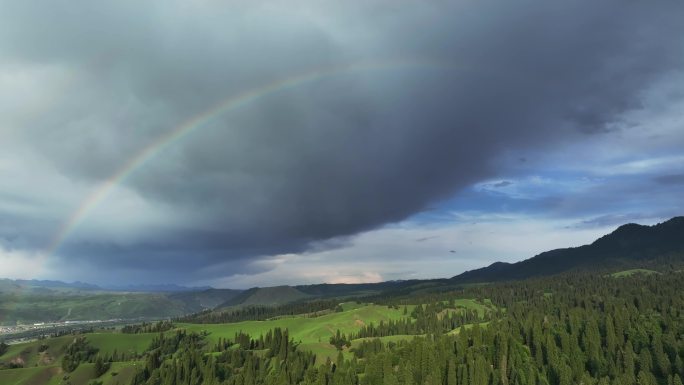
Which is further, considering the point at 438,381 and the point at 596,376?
the point at 596,376

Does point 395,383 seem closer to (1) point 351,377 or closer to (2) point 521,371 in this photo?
(1) point 351,377

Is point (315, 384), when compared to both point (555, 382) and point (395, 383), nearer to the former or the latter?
point (395, 383)

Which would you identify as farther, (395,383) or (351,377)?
(351,377)

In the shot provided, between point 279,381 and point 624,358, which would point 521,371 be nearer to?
point 624,358

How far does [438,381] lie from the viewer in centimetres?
18100

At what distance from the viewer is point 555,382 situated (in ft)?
634

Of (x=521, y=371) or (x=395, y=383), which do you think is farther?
(x=521, y=371)

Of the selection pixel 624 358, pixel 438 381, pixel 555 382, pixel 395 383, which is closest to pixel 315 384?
pixel 395 383

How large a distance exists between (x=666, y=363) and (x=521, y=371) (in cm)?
6119

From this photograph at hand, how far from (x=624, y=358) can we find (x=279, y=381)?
156522 millimetres

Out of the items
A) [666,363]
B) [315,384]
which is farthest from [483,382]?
[666,363]

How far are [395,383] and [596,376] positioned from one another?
3607 inches

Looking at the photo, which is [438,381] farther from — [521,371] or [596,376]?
[596,376]

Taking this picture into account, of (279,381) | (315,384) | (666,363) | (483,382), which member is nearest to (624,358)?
(666,363)
